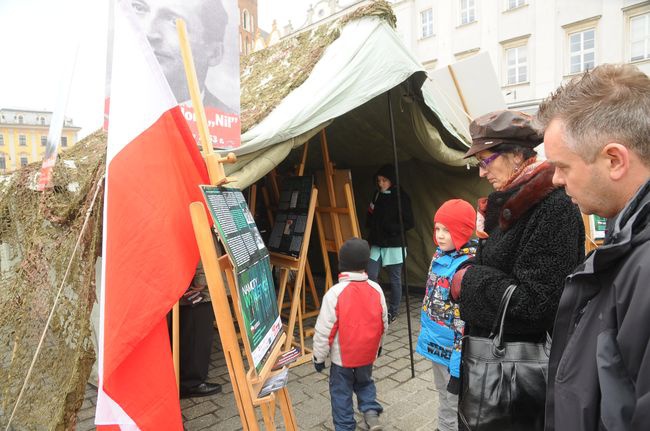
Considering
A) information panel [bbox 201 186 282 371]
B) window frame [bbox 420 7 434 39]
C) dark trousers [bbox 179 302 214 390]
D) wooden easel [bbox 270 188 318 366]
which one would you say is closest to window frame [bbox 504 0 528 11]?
window frame [bbox 420 7 434 39]

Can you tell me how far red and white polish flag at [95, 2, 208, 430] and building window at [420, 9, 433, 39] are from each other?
24.7m

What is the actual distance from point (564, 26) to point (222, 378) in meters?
20.5

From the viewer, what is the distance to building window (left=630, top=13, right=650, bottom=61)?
16.1 metres

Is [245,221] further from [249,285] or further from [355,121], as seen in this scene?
[355,121]

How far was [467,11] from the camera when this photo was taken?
2197 cm

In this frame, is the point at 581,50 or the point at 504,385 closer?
the point at 504,385

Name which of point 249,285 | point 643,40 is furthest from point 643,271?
point 643,40

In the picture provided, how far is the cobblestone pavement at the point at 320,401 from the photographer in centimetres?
315

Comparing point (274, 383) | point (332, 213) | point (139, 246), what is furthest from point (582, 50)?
point (139, 246)

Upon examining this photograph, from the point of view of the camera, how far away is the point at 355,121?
5406 mm

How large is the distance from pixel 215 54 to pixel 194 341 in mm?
2370

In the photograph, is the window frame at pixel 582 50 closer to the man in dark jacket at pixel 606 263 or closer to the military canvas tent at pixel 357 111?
the military canvas tent at pixel 357 111

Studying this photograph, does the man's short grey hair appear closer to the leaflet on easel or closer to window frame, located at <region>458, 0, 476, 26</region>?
the leaflet on easel

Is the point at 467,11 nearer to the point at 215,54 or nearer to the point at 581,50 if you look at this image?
the point at 581,50
